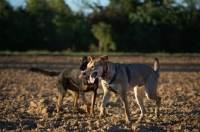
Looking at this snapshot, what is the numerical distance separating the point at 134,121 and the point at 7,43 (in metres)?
39.4

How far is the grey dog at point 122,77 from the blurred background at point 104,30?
36.6m

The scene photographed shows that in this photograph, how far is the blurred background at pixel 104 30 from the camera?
46.2m

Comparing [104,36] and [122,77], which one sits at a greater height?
[104,36]

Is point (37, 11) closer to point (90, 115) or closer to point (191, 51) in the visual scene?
point (191, 51)

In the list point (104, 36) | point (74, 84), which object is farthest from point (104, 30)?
point (74, 84)

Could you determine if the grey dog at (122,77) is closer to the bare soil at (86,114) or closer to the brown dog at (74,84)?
the bare soil at (86,114)

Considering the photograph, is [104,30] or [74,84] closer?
[74,84]

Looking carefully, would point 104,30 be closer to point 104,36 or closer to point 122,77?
point 104,36

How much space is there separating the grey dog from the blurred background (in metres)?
36.6

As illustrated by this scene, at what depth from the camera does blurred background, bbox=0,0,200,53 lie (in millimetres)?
46156

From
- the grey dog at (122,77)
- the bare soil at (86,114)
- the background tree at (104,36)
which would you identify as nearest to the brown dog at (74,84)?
the bare soil at (86,114)

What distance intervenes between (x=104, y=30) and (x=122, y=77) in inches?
1472

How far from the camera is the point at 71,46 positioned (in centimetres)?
4906

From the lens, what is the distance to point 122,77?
870 centimetres
